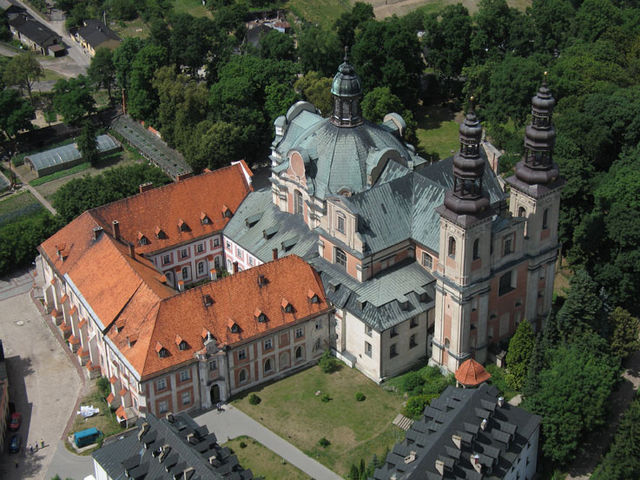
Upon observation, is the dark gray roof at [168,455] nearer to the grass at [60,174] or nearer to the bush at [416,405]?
the bush at [416,405]

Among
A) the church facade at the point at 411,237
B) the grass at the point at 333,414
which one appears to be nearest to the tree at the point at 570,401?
the church facade at the point at 411,237

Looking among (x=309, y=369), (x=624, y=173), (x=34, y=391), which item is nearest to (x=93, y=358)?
(x=34, y=391)

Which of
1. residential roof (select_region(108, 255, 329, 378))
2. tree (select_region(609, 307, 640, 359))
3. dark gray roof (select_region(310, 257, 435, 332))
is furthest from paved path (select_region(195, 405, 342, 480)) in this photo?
tree (select_region(609, 307, 640, 359))

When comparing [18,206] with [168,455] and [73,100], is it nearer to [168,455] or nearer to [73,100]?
[73,100]

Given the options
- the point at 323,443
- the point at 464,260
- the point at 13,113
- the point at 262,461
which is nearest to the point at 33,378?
the point at 262,461

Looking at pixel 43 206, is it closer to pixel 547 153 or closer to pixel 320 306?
pixel 320 306

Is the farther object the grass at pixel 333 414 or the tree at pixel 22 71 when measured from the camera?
the tree at pixel 22 71
